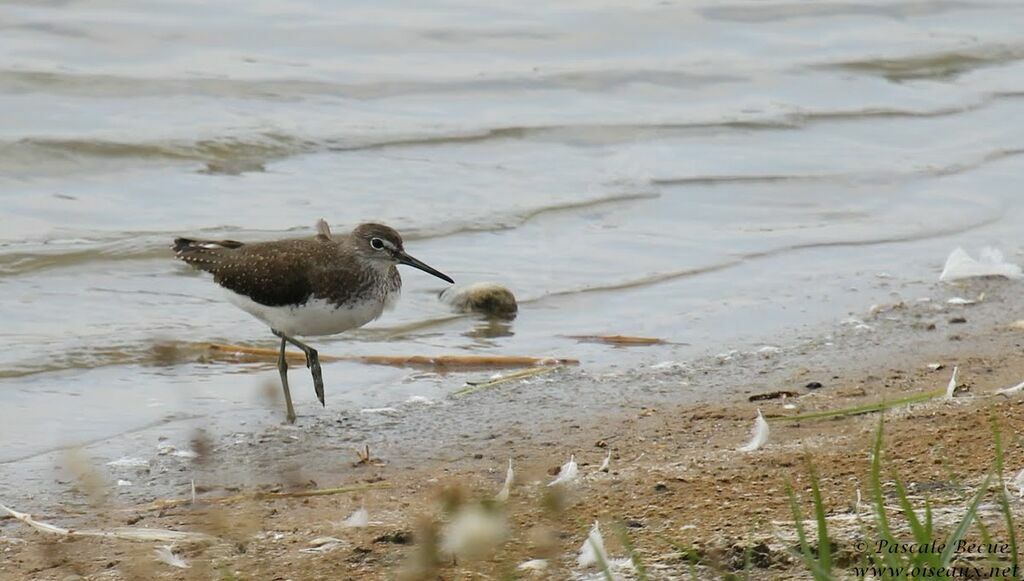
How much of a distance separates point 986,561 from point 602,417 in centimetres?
301

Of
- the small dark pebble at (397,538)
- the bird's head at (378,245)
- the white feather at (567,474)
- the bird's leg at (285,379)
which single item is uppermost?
the bird's head at (378,245)

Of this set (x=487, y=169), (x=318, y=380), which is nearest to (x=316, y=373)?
(x=318, y=380)

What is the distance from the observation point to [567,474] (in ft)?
17.9

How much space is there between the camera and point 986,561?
3.81 metres

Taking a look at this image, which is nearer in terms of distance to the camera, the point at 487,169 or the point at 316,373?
the point at 316,373

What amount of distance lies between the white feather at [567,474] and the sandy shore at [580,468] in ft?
0.14

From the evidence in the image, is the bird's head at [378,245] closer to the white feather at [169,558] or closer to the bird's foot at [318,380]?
the bird's foot at [318,380]

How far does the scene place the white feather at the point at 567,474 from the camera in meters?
5.36

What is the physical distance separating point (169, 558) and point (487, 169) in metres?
7.25

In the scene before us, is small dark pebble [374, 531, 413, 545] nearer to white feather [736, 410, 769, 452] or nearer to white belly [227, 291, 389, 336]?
white feather [736, 410, 769, 452]

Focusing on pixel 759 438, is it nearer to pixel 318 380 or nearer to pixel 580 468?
pixel 580 468

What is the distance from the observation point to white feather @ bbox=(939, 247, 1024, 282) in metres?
8.87

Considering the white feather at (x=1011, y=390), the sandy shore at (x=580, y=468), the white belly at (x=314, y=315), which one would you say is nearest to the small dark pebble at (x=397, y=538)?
the sandy shore at (x=580, y=468)

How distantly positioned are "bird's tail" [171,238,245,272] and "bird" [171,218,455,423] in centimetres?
2
